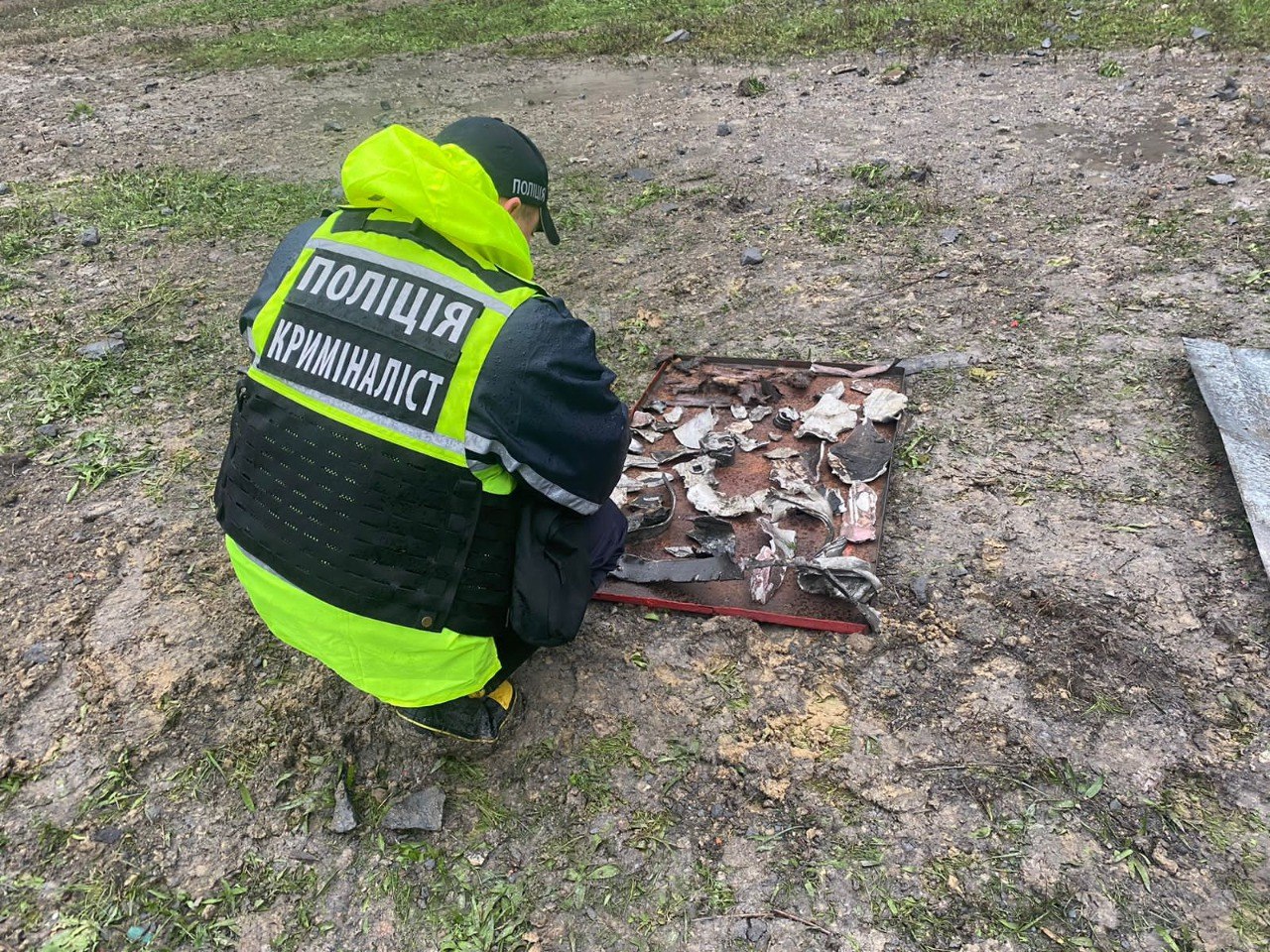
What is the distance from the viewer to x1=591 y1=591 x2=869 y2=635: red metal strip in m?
2.70

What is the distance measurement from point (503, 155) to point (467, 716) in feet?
5.33

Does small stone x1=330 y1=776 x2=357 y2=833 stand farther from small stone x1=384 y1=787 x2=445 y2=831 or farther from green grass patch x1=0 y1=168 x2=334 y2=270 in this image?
green grass patch x1=0 y1=168 x2=334 y2=270

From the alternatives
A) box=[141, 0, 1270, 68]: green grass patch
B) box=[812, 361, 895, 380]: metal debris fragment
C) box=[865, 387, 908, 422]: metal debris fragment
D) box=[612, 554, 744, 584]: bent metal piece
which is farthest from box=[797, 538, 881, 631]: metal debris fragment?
box=[141, 0, 1270, 68]: green grass patch

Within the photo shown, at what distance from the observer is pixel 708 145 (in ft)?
21.7

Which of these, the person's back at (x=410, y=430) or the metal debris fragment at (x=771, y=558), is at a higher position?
the person's back at (x=410, y=430)

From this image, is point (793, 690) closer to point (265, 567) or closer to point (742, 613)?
point (742, 613)

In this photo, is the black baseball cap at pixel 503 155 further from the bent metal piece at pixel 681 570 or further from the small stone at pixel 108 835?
the small stone at pixel 108 835

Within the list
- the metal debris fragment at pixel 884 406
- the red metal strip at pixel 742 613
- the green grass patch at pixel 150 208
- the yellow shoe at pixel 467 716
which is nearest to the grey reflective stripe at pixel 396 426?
the yellow shoe at pixel 467 716

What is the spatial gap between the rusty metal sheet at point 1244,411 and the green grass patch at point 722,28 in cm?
535

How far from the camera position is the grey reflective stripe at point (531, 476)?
6.36ft

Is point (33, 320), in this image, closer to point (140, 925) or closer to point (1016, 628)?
point (140, 925)

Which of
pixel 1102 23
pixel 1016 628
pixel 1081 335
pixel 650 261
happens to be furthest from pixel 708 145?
pixel 1016 628

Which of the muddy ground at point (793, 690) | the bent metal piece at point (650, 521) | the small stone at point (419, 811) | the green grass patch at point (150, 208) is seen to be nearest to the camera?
the muddy ground at point (793, 690)

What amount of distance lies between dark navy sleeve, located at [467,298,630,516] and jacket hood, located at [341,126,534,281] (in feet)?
0.68
